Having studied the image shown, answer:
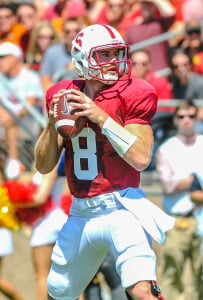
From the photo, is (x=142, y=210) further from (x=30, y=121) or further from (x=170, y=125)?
(x=30, y=121)

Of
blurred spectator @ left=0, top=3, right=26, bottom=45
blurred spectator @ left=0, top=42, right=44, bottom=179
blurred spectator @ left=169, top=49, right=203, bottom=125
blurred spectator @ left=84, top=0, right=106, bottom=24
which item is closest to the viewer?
blurred spectator @ left=169, top=49, right=203, bottom=125

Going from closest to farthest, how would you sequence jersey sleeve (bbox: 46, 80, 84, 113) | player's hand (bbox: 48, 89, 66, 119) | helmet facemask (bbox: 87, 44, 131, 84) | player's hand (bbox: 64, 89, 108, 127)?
player's hand (bbox: 64, 89, 108, 127), player's hand (bbox: 48, 89, 66, 119), helmet facemask (bbox: 87, 44, 131, 84), jersey sleeve (bbox: 46, 80, 84, 113)

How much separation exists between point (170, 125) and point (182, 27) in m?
1.85

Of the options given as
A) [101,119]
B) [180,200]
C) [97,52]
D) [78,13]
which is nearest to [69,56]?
[78,13]

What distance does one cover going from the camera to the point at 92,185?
589cm

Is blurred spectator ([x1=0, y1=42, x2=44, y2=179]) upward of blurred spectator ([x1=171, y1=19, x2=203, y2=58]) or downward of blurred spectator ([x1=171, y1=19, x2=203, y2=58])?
downward

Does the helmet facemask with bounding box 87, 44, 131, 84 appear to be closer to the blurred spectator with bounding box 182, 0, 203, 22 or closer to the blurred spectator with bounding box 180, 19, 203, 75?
the blurred spectator with bounding box 180, 19, 203, 75

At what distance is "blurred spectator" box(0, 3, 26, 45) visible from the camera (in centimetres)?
1195

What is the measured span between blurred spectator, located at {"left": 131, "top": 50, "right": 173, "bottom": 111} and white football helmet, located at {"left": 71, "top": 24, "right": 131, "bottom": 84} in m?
3.45

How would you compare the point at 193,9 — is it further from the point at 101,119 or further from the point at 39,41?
the point at 101,119

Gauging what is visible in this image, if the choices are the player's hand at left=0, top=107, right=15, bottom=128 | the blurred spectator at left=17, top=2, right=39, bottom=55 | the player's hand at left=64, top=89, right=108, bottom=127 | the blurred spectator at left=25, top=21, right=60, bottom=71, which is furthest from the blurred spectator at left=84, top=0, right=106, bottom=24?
the player's hand at left=64, top=89, right=108, bottom=127

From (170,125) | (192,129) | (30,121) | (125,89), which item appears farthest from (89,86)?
(30,121)

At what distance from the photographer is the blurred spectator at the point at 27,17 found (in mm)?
12039

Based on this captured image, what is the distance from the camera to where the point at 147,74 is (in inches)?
378
